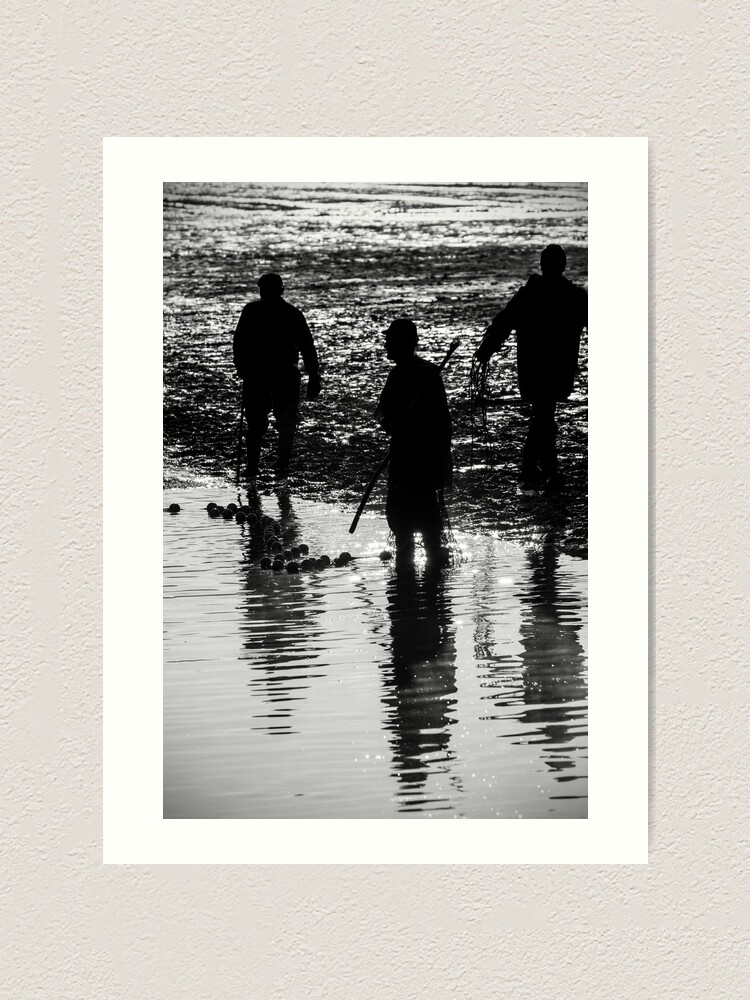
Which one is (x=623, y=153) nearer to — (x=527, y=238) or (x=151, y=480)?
(x=527, y=238)

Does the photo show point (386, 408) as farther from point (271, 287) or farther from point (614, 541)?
point (614, 541)

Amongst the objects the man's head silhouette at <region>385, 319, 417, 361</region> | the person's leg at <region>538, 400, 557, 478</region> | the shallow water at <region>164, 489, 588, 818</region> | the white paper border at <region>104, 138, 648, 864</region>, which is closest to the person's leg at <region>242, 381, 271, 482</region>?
the shallow water at <region>164, 489, 588, 818</region>

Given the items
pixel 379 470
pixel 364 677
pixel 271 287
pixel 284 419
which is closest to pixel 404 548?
pixel 379 470

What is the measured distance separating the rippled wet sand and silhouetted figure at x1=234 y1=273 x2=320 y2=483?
0.09ft

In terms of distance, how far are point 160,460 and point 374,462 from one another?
521 mm

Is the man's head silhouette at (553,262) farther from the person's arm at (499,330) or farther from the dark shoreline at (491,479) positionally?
the dark shoreline at (491,479)

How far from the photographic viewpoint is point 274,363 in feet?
10.3

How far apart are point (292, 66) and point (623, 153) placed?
817 millimetres

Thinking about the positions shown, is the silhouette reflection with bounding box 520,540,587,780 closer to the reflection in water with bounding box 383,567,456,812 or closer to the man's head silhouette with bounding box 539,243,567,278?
the reflection in water with bounding box 383,567,456,812

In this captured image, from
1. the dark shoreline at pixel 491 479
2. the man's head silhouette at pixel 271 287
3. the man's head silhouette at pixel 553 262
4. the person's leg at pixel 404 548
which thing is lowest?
the person's leg at pixel 404 548

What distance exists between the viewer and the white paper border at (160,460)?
3.04m

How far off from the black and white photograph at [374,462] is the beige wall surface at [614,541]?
7.2 inches

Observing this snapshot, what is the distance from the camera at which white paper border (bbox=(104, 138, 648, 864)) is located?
3.04 m

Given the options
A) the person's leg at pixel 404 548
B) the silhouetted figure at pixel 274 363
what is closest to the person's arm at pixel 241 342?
the silhouetted figure at pixel 274 363
